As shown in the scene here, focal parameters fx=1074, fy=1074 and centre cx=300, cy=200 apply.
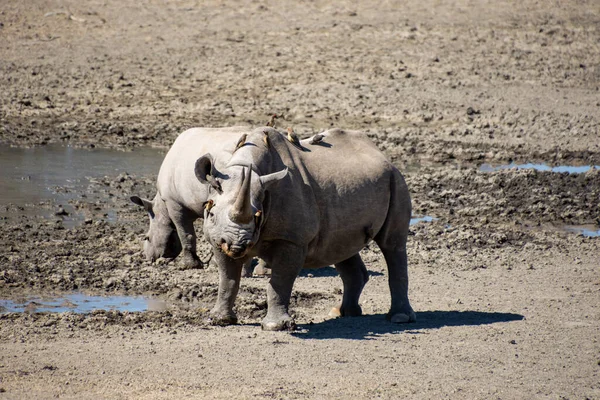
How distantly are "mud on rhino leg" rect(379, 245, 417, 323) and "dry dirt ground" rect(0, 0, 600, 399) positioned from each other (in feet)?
0.50

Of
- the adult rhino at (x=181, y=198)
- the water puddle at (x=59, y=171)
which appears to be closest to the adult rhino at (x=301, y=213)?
the adult rhino at (x=181, y=198)

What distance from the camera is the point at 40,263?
36.5 ft

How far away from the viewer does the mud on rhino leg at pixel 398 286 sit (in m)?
9.68

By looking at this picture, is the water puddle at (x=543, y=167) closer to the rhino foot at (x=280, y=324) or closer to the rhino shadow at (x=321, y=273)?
the rhino shadow at (x=321, y=273)

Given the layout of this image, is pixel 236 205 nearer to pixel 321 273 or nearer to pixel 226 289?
pixel 226 289

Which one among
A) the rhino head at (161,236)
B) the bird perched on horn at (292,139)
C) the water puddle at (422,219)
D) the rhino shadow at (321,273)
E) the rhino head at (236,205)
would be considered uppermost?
the bird perched on horn at (292,139)

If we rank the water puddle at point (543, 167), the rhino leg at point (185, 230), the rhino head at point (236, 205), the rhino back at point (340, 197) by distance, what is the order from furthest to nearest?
1. the water puddle at point (543, 167)
2. the rhino leg at point (185, 230)
3. the rhino back at point (340, 197)
4. the rhino head at point (236, 205)

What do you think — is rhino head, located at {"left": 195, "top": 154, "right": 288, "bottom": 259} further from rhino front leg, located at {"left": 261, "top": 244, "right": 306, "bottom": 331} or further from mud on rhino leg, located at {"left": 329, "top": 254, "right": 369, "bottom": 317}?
mud on rhino leg, located at {"left": 329, "top": 254, "right": 369, "bottom": 317}

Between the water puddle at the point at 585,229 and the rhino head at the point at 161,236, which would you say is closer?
the rhino head at the point at 161,236

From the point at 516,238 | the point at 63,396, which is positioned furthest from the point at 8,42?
the point at 63,396

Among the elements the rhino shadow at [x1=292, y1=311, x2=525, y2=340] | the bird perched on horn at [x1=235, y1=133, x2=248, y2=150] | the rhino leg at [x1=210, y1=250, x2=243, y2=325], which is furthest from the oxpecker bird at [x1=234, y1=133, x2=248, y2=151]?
the rhino shadow at [x1=292, y1=311, x2=525, y2=340]

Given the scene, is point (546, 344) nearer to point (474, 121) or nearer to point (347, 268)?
point (347, 268)

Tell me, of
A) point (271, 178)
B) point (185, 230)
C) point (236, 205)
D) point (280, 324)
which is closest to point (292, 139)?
point (271, 178)

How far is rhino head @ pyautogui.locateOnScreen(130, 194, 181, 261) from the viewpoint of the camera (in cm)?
1147
